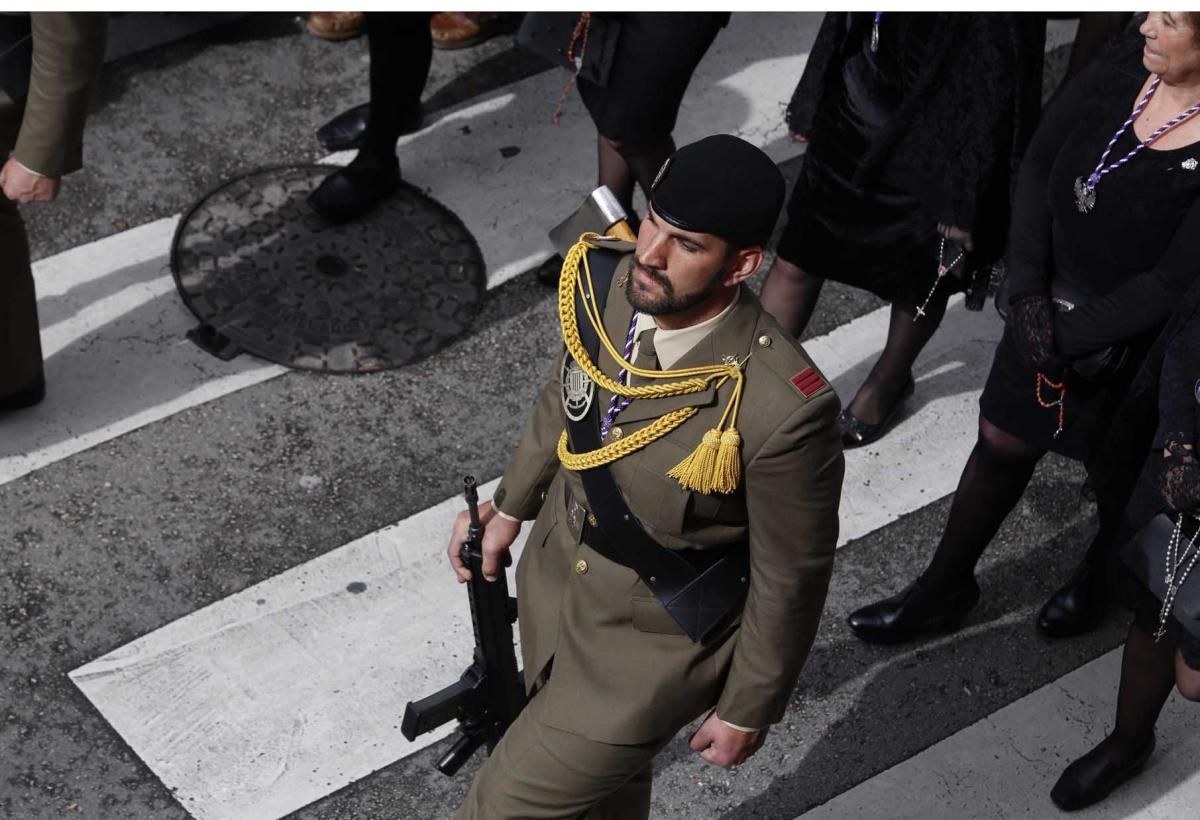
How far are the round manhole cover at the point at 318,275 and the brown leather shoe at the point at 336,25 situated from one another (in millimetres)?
859

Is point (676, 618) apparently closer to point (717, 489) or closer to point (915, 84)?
point (717, 489)

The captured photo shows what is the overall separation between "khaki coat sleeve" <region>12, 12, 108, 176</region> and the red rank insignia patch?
87.2 inches

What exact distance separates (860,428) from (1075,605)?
2.87ft

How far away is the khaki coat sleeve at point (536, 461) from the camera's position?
3.51 meters

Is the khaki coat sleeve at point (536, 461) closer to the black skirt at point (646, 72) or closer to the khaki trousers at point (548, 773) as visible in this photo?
the khaki trousers at point (548, 773)

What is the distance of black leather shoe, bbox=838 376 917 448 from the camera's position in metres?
5.24

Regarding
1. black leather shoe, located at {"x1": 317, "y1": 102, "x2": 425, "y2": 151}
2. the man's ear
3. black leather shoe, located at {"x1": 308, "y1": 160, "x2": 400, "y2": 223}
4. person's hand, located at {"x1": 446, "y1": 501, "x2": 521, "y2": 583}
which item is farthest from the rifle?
black leather shoe, located at {"x1": 317, "y1": 102, "x2": 425, "y2": 151}

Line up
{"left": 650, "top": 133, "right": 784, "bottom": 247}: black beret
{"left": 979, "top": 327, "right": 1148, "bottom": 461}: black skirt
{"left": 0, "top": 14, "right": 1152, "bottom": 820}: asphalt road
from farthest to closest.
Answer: {"left": 0, "top": 14, "right": 1152, "bottom": 820}: asphalt road, {"left": 979, "top": 327, "right": 1148, "bottom": 461}: black skirt, {"left": 650, "top": 133, "right": 784, "bottom": 247}: black beret

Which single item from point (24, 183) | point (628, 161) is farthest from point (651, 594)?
point (628, 161)

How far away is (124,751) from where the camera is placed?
166 inches

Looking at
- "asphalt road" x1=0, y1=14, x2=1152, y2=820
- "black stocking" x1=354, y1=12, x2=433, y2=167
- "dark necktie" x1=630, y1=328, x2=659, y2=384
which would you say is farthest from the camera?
"black stocking" x1=354, y1=12, x2=433, y2=167

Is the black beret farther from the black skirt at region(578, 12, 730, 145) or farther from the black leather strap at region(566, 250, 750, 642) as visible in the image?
the black skirt at region(578, 12, 730, 145)

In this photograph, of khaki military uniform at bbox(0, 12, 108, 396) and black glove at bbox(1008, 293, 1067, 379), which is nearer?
black glove at bbox(1008, 293, 1067, 379)

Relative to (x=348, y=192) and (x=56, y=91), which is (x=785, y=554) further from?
(x=348, y=192)
